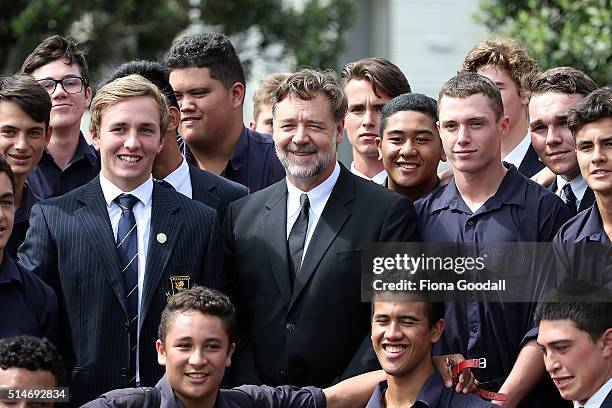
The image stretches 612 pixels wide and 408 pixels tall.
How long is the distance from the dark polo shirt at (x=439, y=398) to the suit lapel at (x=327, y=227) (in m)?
0.67

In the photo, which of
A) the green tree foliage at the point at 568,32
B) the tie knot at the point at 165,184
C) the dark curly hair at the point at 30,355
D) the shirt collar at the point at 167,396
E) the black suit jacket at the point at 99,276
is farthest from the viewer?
the green tree foliage at the point at 568,32

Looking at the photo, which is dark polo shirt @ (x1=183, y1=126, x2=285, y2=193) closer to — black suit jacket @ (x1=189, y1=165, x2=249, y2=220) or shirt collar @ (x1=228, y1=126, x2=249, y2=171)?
shirt collar @ (x1=228, y1=126, x2=249, y2=171)

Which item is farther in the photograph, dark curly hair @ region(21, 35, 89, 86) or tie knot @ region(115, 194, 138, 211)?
dark curly hair @ region(21, 35, 89, 86)

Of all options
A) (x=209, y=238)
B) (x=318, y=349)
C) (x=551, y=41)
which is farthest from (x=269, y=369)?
(x=551, y=41)

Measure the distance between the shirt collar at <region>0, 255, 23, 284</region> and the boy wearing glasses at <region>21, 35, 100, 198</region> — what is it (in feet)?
3.49

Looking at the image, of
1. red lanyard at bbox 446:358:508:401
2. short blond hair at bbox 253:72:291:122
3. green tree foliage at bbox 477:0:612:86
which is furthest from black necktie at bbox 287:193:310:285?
green tree foliage at bbox 477:0:612:86

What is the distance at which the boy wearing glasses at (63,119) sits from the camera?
23.1 ft

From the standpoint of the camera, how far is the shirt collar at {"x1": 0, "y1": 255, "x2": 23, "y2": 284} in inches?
228

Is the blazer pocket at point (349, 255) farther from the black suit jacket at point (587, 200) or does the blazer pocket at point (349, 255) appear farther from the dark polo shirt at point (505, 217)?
the black suit jacket at point (587, 200)

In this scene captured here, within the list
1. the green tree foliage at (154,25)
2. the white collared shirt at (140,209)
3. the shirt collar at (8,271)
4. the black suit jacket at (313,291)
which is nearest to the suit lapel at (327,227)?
the black suit jacket at (313,291)

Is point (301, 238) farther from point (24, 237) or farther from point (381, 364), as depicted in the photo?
point (24, 237)

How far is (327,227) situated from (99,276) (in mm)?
1045

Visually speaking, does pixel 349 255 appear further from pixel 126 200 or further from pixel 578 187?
pixel 578 187

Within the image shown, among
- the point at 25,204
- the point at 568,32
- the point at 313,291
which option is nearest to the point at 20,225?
the point at 25,204
